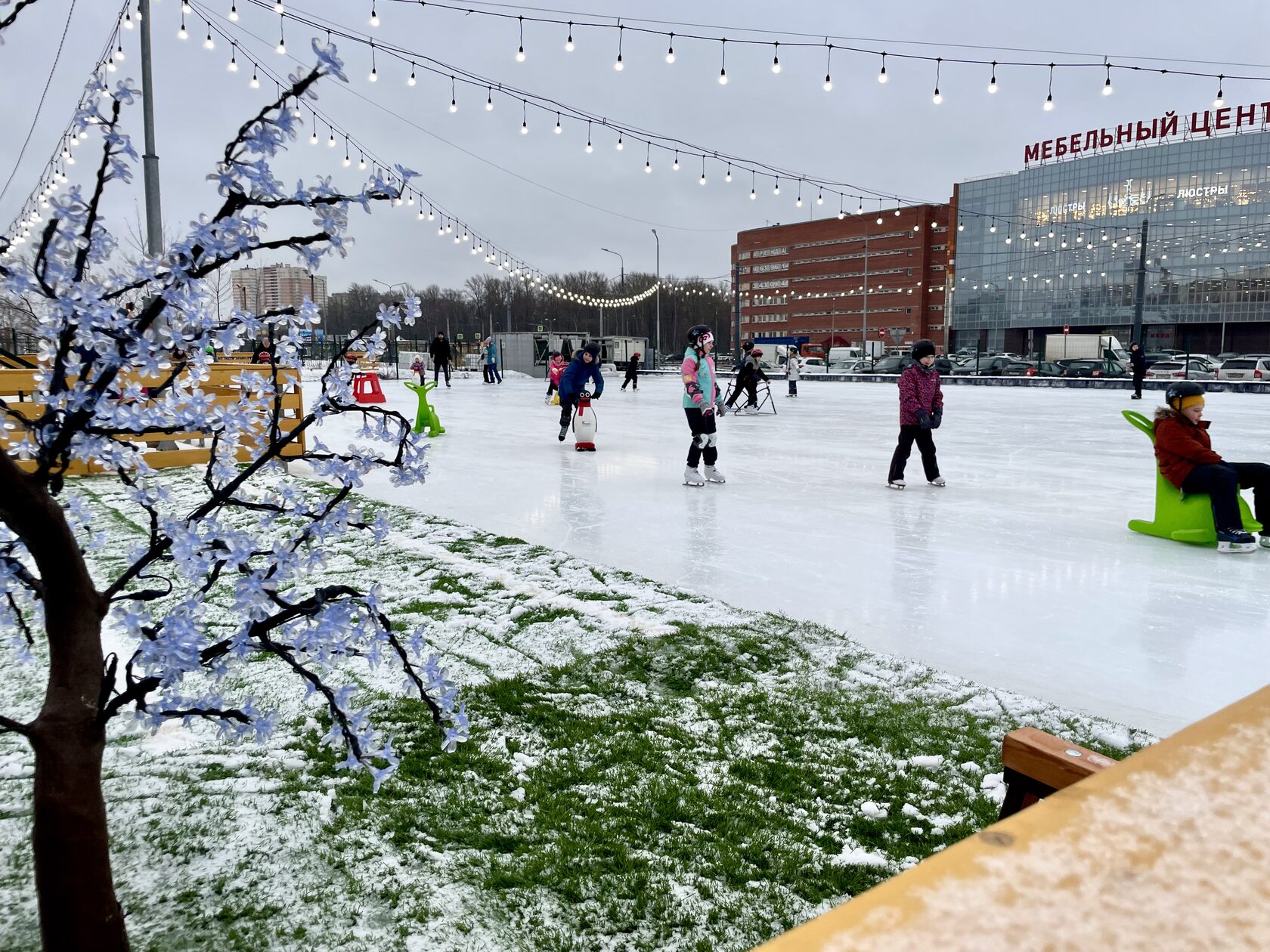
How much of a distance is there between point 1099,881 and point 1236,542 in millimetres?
6610

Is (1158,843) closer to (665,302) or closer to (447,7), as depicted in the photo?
(447,7)

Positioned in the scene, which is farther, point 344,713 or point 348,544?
point 348,544

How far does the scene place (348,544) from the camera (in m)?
6.41

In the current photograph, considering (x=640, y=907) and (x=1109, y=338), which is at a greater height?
(x=1109, y=338)

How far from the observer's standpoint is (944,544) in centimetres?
648

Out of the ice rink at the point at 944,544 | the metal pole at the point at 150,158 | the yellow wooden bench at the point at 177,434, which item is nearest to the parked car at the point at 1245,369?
the ice rink at the point at 944,544

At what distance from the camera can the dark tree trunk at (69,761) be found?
175 cm

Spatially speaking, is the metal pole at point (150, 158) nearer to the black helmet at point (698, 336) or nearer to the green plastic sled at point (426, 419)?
the green plastic sled at point (426, 419)

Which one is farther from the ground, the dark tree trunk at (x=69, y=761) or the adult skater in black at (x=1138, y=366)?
the adult skater in black at (x=1138, y=366)

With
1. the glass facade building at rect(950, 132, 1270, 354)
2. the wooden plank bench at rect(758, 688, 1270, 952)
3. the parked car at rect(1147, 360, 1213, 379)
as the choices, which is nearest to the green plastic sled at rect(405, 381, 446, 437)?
the wooden plank bench at rect(758, 688, 1270, 952)

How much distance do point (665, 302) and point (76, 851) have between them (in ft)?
375

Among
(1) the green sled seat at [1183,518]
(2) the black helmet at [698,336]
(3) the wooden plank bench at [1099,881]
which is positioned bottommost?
(1) the green sled seat at [1183,518]

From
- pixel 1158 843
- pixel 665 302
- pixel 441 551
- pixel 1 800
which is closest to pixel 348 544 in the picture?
pixel 441 551

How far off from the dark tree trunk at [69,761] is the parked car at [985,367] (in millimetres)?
42209
